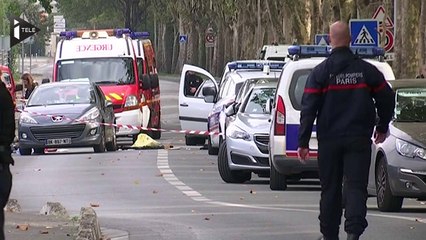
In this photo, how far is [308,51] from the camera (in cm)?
2012

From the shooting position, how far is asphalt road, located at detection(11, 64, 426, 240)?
14.6 meters

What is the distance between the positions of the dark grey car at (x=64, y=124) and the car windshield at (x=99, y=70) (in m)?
4.40

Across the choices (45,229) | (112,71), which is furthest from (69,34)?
(45,229)

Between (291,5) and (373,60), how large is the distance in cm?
3690

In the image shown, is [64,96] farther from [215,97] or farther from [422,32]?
[422,32]

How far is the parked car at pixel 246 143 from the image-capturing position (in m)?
21.6

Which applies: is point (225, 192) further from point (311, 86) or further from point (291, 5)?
point (291, 5)

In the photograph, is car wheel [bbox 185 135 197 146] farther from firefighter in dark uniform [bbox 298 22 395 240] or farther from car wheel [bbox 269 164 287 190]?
firefighter in dark uniform [bbox 298 22 395 240]

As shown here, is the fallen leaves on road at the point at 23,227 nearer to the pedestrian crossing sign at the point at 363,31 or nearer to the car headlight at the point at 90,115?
the car headlight at the point at 90,115

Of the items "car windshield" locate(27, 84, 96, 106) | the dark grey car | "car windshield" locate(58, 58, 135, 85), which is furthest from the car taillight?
"car windshield" locate(58, 58, 135, 85)

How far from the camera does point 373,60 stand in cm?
2020

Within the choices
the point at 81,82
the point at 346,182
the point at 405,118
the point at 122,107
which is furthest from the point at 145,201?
the point at 122,107

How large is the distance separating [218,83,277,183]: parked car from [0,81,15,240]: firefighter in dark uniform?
406 inches

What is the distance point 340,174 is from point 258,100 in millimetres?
11311
